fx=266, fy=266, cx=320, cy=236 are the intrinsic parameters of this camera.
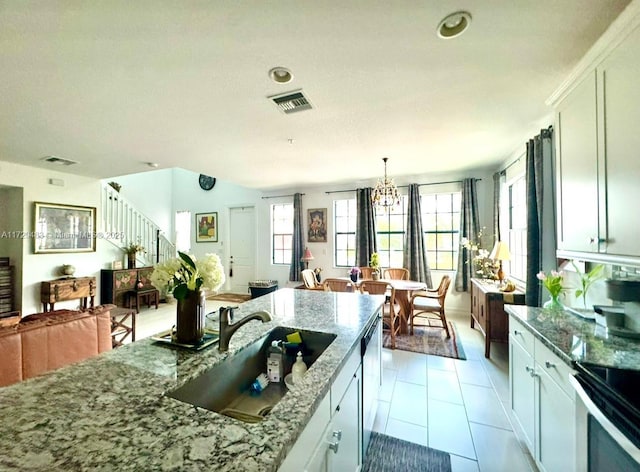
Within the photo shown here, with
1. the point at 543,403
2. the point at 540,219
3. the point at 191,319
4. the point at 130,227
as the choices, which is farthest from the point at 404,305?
the point at 130,227

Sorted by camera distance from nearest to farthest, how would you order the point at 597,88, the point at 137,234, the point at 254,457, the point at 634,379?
the point at 254,457, the point at 634,379, the point at 597,88, the point at 137,234

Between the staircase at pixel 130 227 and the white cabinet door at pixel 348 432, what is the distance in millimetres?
4888

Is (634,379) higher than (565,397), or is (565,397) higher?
(634,379)

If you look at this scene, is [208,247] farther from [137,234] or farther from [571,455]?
[571,455]

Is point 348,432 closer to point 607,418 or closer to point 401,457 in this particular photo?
point 401,457

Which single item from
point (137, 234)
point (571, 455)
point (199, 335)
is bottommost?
point (571, 455)

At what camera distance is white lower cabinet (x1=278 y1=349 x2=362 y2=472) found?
79cm

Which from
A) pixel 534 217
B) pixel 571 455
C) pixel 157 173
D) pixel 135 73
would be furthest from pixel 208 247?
pixel 571 455

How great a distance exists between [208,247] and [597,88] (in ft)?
24.5

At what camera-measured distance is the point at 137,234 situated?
19.7 feet

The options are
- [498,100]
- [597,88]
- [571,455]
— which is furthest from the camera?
[498,100]

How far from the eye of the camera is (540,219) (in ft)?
8.54

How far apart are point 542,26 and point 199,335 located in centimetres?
246

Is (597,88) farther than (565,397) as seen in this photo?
Yes
